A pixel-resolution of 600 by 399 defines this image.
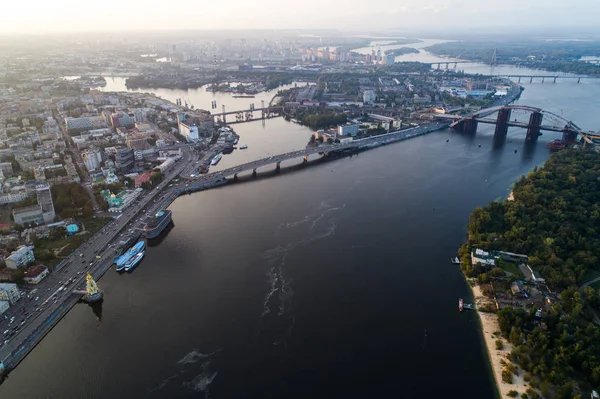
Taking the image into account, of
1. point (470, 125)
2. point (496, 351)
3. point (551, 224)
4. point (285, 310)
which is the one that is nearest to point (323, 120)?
point (470, 125)

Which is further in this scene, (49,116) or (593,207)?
(49,116)

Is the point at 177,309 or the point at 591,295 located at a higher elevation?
the point at 591,295

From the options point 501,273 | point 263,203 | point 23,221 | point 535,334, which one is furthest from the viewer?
point 263,203

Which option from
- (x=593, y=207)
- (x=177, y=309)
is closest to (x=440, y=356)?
(x=177, y=309)

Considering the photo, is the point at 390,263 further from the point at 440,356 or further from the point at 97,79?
the point at 97,79

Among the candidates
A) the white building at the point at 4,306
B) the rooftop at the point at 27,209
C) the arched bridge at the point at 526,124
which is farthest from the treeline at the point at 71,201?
the arched bridge at the point at 526,124

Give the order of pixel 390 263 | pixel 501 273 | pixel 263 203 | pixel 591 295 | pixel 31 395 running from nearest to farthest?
pixel 31 395 < pixel 591 295 < pixel 501 273 < pixel 390 263 < pixel 263 203
